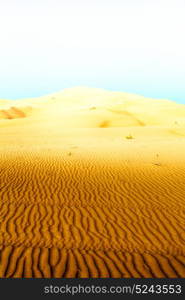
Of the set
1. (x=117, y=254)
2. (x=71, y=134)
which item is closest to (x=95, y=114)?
(x=71, y=134)

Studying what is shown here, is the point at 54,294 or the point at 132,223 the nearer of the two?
the point at 54,294

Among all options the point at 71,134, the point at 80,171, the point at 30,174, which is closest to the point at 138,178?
the point at 80,171

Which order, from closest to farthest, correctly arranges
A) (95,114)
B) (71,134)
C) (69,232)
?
(69,232) < (71,134) < (95,114)

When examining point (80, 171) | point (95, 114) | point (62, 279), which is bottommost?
point (95, 114)

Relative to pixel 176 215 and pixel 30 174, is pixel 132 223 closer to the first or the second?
pixel 176 215

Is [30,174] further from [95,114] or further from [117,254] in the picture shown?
[95,114]

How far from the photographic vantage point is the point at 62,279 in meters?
5.18

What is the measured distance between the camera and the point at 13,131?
128 feet

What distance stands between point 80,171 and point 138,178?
7.78 feet

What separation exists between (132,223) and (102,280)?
294cm

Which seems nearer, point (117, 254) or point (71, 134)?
point (117, 254)

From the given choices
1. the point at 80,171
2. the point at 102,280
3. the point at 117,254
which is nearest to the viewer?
the point at 102,280

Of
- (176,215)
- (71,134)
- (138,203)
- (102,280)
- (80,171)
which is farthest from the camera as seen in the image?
(71,134)

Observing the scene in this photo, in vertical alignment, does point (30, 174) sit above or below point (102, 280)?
below
